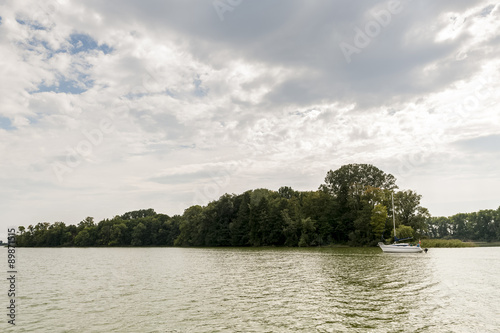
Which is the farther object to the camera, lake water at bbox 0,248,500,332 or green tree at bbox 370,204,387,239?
green tree at bbox 370,204,387,239

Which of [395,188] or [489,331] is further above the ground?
[395,188]

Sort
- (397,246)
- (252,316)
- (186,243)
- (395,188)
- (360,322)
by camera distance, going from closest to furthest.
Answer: (360,322) < (252,316) < (397,246) < (395,188) < (186,243)

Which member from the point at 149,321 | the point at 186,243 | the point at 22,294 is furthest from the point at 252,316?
the point at 186,243

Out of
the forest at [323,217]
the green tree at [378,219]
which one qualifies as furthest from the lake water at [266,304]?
the forest at [323,217]

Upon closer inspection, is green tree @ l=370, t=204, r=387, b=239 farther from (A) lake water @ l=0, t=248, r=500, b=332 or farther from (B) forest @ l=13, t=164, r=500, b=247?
(A) lake water @ l=0, t=248, r=500, b=332

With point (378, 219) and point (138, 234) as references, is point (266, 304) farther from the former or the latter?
point (138, 234)

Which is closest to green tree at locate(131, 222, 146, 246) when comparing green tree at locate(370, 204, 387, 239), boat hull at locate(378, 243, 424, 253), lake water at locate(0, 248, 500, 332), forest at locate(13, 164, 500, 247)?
forest at locate(13, 164, 500, 247)

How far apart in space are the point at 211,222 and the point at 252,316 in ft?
415

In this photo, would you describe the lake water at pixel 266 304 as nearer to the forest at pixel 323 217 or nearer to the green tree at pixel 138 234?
the forest at pixel 323 217

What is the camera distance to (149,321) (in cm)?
1717

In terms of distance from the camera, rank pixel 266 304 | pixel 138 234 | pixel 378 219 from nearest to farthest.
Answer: pixel 266 304, pixel 378 219, pixel 138 234

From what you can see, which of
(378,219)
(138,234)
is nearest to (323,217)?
(378,219)

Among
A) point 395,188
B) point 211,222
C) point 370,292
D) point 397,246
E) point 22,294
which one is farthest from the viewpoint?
point 211,222

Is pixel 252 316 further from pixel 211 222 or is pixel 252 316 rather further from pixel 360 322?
pixel 211 222
